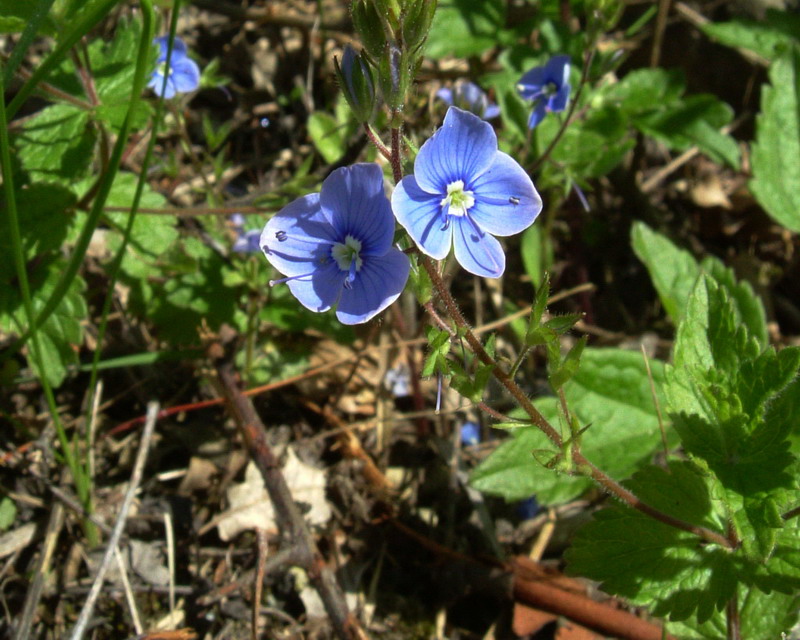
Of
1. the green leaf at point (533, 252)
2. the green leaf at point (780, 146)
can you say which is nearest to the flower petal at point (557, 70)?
the green leaf at point (533, 252)

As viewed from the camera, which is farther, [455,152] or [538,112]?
[538,112]

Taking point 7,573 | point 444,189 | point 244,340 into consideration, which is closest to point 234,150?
point 244,340

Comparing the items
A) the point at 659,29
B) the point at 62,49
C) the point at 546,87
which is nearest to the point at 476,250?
the point at 62,49

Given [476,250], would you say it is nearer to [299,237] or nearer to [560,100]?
[299,237]

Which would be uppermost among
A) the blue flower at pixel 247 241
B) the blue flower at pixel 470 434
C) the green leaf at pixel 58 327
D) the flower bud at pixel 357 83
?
the flower bud at pixel 357 83

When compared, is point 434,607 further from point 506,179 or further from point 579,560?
point 506,179

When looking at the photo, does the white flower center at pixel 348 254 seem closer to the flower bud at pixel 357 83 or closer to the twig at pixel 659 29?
the flower bud at pixel 357 83

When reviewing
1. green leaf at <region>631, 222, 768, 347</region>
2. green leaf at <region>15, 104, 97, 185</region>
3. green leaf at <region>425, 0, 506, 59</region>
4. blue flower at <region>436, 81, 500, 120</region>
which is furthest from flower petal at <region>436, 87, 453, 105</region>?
green leaf at <region>15, 104, 97, 185</region>
